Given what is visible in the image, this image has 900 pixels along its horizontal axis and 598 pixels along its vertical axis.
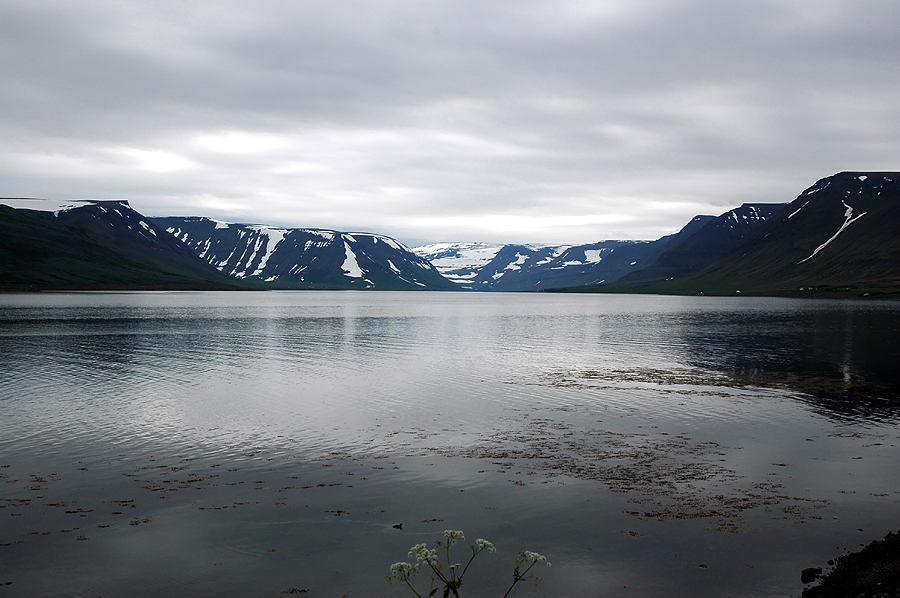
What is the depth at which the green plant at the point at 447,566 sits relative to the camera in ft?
39.7

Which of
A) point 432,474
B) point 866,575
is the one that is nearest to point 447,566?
point 432,474

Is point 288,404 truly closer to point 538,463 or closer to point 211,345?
point 538,463

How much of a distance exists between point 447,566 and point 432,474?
7725 mm

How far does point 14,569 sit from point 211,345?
58270 millimetres

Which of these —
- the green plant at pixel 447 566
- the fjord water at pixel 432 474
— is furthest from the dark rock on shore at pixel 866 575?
the green plant at pixel 447 566

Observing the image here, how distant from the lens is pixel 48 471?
2297 centimetres

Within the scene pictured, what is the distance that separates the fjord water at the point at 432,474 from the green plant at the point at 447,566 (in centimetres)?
46

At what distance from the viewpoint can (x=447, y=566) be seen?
1538cm

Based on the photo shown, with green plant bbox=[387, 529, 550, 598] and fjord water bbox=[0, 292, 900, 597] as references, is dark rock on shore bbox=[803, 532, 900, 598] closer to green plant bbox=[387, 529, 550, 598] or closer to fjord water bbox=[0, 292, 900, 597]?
fjord water bbox=[0, 292, 900, 597]

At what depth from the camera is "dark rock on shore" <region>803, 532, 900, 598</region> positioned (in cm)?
1280

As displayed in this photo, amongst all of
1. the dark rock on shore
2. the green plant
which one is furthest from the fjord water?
the dark rock on shore

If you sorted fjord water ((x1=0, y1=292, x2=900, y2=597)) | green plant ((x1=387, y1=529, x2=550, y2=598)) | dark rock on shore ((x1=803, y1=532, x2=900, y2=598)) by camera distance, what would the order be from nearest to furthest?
green plant ((x1=387, y1=529, x2=550, y2=598)) → dark rock on shore ((x1=803, y1=532, x2=900, y2=598)) → fjord water ((x1=0, y1=292, x2=900, y2=597))

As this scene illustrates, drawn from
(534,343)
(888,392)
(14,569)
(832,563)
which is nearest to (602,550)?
(832,563)

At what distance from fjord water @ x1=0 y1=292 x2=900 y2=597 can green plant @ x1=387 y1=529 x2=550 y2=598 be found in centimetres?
46
